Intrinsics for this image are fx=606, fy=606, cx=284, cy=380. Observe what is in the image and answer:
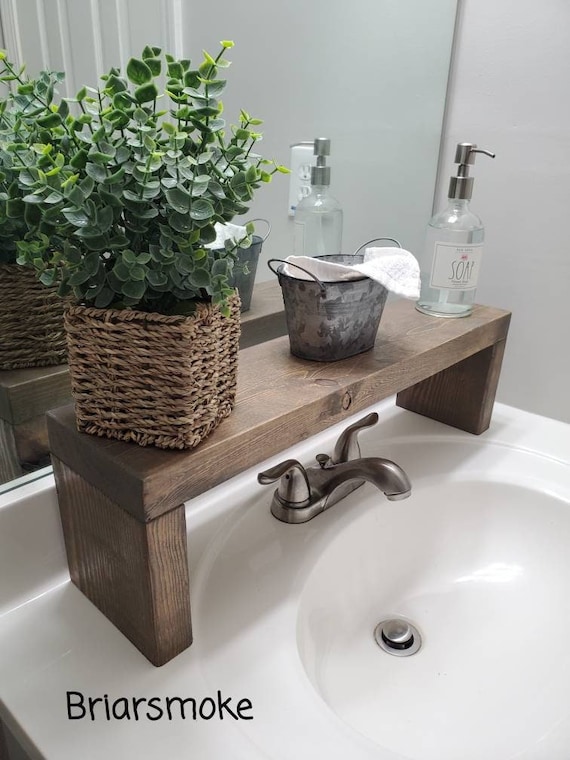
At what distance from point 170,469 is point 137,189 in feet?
0.72

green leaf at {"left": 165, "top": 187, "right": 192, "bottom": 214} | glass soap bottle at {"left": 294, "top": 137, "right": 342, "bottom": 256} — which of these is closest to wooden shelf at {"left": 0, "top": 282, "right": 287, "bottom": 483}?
green leaf at {"left": 165, "top": 187, "right": 192, "bottom": 214}

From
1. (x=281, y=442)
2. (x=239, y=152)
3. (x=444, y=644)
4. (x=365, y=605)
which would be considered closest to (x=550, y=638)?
(x=444, y=644)

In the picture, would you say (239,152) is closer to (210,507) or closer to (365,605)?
(210,507)

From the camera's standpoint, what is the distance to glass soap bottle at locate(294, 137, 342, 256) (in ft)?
3.17

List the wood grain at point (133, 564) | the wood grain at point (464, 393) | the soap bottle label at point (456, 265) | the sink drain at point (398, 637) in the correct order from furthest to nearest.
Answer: the wood grain at point (464, 393)
the soap bottle label at point (456, 265)
the sink drain at point (398, 637)
the wood grain at point (133, 564)

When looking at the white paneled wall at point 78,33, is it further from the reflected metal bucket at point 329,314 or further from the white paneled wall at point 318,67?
the reflected metal bucket at point 329,314

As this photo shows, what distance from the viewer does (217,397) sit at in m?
0.55

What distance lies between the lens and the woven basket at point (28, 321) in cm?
64

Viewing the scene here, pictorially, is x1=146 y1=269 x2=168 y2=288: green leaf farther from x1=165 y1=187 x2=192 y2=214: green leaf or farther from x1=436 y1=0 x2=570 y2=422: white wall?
x1=436 y1=0 x2=570 y2=422: white wall

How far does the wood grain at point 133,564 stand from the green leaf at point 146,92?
33cm

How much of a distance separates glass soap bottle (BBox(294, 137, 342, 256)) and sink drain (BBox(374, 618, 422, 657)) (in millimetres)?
554

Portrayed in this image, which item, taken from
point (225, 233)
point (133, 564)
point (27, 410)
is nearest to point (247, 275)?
point (225, 233)

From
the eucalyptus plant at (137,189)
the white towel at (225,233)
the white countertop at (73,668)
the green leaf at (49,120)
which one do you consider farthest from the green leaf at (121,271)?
the white countertop at (73,668)

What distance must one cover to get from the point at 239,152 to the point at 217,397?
0.21 m
